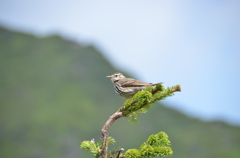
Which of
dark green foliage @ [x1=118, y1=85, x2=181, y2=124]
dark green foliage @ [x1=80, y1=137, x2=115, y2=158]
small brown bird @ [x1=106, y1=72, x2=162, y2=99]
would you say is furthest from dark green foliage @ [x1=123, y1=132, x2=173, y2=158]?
small brown bird @ [x1=106, y1=72, x2=162, y2=99]

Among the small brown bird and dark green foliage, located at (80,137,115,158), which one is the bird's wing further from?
dark green foliage, located at (80,137,115,158)

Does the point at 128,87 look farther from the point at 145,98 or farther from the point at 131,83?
the point at 145,98

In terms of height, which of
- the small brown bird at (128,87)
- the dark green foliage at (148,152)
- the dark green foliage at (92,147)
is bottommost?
the dark green foliage at (148,152)

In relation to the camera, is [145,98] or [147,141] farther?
[145,98]

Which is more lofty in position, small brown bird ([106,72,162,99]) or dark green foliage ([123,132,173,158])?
small brown bird ([106,72,162,99])

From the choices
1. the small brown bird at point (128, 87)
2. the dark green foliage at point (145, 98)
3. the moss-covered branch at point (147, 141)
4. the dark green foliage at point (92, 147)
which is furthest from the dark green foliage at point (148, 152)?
the small brown bird at point (128, 87)

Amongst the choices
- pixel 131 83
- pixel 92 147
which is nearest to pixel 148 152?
pixel 92 147

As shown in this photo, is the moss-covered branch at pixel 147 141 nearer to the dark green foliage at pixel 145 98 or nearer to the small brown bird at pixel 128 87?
the dark green foliage at pixel 145 98

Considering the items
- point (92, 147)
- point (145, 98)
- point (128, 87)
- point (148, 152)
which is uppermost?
point (128, 87)

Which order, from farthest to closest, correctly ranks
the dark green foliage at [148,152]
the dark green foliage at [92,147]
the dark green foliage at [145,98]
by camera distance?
1. the dark green foliage at [145,98]
2. the dark green foliage at [92,147]
3. the dark green foliage at [148,152]

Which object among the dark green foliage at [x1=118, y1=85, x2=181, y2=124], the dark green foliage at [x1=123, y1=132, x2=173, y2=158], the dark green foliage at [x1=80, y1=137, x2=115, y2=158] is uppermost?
the dark green foliage at [x1=118, y1=85, x2=181, y2=124]

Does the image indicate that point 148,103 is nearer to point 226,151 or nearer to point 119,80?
point 119,80

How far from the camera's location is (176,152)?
655 feet

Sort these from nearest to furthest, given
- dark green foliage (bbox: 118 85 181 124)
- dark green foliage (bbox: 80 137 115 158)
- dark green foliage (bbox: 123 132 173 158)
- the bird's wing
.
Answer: dark green foliage (bbox: 123 132 173 158) → dark green foliage (bbox: 80 137 115 158) → dark green foliage (bbox: 118 85 181 124) → the bird's wing
